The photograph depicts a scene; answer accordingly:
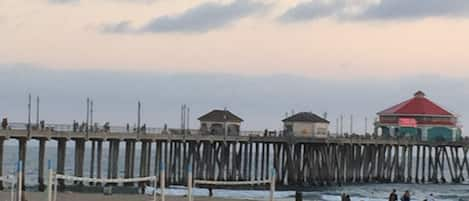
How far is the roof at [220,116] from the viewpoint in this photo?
8219 centimetres

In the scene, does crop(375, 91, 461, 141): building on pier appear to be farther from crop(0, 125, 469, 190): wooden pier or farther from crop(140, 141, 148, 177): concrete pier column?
crop(140, 141, 148, 177): concrete pier column

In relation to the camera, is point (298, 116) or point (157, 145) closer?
point (157, 145)

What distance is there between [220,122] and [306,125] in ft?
21.8

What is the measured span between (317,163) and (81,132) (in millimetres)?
23691

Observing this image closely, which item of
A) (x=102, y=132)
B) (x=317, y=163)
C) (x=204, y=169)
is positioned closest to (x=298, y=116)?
(x=317, y=163)

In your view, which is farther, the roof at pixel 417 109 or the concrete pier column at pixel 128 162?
the roof at pixel 417 109

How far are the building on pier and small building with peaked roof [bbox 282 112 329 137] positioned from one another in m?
12.8

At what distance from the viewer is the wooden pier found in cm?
6399

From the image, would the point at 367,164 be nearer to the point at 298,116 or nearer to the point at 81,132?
the point at 298,116

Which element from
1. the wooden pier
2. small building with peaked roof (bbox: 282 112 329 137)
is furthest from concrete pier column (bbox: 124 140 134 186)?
small building with peaked roof (bbox: 282 112 329 137)

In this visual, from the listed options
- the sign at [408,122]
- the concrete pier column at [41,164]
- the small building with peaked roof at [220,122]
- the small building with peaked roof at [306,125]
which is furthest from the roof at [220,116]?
the concrete pier column at [41,164]

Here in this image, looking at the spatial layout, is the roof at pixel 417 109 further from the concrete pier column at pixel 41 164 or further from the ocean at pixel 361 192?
the concrete pier column at pixel 41 164

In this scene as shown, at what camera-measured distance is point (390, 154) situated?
291 ft

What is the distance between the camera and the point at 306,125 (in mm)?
85000
